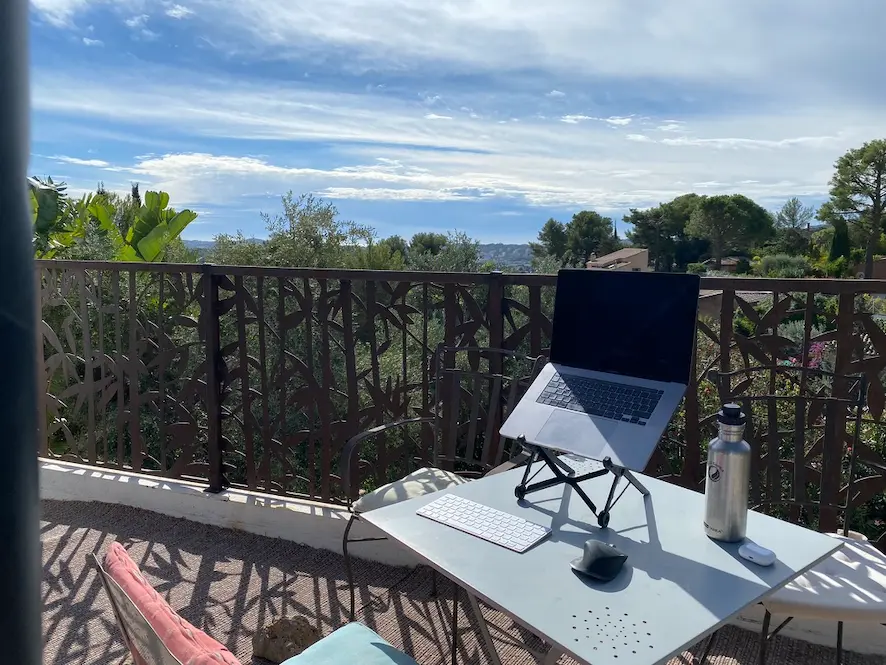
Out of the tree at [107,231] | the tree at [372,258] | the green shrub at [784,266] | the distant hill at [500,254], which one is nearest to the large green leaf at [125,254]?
the tree at [107,231]

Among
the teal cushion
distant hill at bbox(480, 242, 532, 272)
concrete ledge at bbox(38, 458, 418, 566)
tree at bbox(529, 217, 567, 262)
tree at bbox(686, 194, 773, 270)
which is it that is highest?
tree at bbox(686, 194, 773, 270)

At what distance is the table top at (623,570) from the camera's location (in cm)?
132

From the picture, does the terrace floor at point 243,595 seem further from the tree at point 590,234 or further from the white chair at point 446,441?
the tree at point 590,234

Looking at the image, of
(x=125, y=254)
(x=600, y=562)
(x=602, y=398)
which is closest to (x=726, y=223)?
(x=125, y=254)

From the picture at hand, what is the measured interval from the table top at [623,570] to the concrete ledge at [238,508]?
1.17 m

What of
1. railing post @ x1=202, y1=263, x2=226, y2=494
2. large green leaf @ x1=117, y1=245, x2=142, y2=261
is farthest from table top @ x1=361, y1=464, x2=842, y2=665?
large green leaf @ x1=117, y1=245, x2=142, y2=261

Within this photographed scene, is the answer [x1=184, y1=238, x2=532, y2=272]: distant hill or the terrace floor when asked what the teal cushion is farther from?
[x1=184, y1=238, x2=532, y2=272]: distant hill

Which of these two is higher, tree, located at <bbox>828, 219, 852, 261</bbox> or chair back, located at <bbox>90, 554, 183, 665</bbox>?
tree, located at <bbox>828, 219, 852, 261</bbox>

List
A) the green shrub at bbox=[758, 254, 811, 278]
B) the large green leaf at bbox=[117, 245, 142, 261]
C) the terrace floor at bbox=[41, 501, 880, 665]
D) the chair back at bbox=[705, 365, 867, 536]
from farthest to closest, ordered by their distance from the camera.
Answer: the green shrub at bbox=[758, 254, 811, 278]
the large green leaf at bbox=[117, 245, 142, 261]
the terrace floor at bbox=[41, 501, 880, 665]
the chair back at bbox=[705, 365, 867, 536]

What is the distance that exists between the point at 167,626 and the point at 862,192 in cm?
4033

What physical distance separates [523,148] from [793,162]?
11513mm

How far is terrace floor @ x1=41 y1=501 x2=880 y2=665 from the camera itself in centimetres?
268

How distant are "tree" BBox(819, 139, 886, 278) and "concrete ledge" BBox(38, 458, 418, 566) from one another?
35342mm

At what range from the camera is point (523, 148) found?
13.9m
